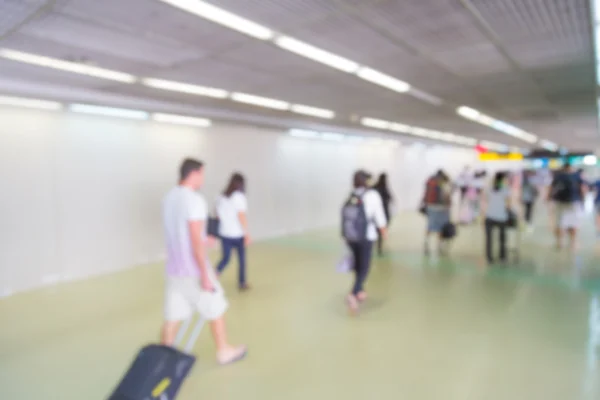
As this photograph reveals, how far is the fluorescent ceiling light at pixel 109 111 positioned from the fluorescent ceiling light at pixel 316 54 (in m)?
3.72

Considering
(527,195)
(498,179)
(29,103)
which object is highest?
(29,103)

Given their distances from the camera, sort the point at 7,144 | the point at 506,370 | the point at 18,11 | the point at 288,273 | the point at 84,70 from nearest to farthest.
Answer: the point at 18,11 → the point at 506,370 → the point at 84,70 → the point at 7,144 → the point at 288,273

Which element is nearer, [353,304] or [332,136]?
[353,304]

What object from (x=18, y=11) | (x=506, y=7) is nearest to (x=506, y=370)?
(x=506, y=7)

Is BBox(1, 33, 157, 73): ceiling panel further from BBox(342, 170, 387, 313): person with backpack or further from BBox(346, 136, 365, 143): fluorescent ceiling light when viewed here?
BBox(346, 136, 365, 143): fluorescent ceiling light

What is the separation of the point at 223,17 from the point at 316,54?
49.0 inches

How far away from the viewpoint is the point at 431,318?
4.72m

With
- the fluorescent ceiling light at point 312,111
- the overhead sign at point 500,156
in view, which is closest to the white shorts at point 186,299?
the fluorescent ceiling light at point 312,111

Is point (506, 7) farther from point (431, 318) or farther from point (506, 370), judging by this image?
point (431, 318)

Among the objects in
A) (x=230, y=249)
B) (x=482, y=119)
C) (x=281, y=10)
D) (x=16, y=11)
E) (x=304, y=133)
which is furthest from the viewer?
(x=304, y=133)

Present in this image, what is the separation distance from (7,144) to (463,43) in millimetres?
5663

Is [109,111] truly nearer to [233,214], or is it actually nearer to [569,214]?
[233,214]

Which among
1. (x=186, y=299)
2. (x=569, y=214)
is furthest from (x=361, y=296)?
(x=569, y=214)

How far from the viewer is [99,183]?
6.71 metres
